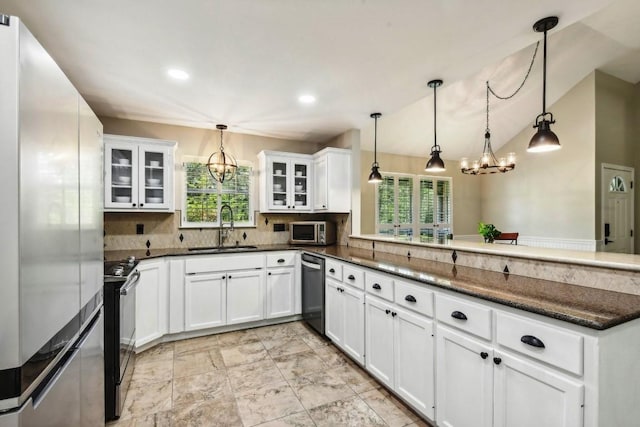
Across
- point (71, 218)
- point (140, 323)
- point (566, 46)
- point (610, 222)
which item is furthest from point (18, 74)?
point (610, 222)

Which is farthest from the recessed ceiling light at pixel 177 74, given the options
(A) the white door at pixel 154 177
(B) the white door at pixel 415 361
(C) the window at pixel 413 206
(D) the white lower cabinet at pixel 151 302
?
(C) the window at pixel 413 206

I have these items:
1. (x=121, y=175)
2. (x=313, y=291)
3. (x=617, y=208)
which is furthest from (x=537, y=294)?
(x=617, y=208)

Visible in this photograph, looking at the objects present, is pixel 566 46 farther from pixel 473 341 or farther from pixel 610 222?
pixel 473 341

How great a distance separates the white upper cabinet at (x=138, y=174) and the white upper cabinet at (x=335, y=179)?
1860mm

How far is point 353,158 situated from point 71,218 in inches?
131

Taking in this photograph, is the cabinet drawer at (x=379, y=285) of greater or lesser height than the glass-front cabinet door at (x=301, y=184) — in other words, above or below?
below

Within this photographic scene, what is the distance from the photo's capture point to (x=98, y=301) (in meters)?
1.56

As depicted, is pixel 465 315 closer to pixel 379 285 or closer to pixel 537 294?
pixel 537 294

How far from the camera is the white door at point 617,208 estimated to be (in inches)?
199

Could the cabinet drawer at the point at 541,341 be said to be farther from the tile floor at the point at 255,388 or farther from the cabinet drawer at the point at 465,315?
the tile floor at the point at 255,388

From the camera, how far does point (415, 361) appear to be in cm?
197

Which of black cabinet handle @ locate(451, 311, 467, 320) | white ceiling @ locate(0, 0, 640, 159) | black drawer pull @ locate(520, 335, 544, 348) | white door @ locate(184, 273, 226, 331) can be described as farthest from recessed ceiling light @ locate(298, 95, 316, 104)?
black drawer pull @ locate(520, 335, 544, 348)

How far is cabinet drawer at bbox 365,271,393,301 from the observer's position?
2230 millimetres

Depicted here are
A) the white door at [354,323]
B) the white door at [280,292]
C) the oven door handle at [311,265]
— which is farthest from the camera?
the white door at [280,292]
